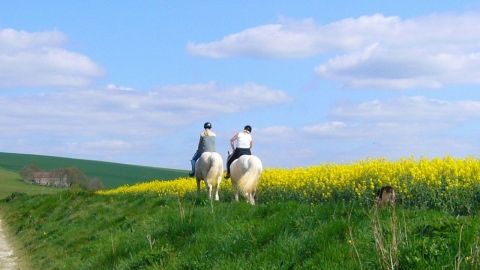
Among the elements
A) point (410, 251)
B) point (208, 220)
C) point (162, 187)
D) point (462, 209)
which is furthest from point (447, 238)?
point (162, 187)

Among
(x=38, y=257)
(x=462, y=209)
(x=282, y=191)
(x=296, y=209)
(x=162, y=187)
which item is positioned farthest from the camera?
(x=162, y=187)

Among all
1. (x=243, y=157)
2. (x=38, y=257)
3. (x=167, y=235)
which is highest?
(x=243, y=157)

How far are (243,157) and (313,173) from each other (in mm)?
2392

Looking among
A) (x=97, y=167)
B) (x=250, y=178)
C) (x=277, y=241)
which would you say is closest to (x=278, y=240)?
(x=277, y=241)

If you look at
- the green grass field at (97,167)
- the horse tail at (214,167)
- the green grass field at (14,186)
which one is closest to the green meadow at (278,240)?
the horse tail at (214,167)

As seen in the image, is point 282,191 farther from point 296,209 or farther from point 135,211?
point 296,209

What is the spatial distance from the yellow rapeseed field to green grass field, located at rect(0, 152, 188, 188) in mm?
73858

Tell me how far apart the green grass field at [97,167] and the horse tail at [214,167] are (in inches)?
2849

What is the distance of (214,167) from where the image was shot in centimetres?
2073

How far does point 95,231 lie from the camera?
17016 mm

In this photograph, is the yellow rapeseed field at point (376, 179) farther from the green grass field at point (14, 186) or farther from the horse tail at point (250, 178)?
the green grass field at point (14, 186)

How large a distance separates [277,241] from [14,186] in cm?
7575

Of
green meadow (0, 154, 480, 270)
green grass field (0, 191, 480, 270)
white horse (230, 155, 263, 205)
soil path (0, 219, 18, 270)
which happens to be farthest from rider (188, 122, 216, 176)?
soil path (0, 219, 18, 270)

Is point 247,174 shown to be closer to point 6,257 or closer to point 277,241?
point 6,257
